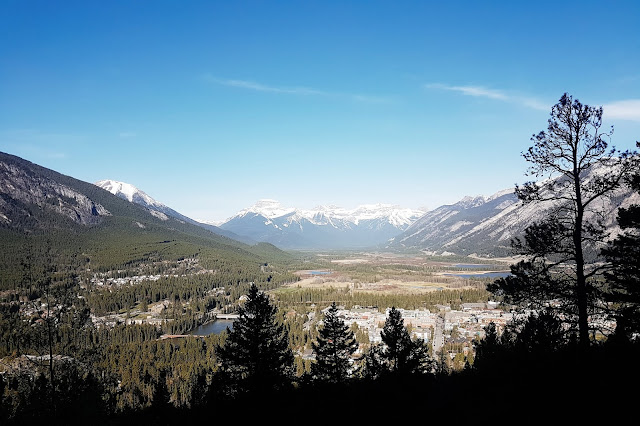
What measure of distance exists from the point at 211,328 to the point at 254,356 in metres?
99.6

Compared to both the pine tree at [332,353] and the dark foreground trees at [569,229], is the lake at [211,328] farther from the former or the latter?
the dark foreground trees at [569,229]

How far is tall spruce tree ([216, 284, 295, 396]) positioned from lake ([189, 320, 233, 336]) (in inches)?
3431

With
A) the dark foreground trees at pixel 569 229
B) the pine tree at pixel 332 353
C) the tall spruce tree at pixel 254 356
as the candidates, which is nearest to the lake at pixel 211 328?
the pine tree at pixel 332 353

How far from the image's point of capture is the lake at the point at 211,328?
107 metres

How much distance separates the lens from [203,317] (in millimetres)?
124688

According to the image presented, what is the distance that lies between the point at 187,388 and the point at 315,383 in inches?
1645

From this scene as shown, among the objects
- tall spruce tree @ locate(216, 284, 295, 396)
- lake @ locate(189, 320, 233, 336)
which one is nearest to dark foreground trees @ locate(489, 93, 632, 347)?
tall spruce tree @ locate(216, 284, 295, 396)

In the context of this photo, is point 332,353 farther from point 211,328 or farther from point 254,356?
point 211,328

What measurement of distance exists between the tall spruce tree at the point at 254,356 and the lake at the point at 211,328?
87141mm

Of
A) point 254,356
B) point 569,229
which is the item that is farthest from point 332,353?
point 569,229

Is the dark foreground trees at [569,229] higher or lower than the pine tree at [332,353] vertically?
higher

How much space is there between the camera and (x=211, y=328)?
373ft

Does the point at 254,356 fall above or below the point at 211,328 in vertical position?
above

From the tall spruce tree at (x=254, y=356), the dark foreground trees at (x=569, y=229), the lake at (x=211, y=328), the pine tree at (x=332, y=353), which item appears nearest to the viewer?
the dark foreground trees at (x=569, y=229)
